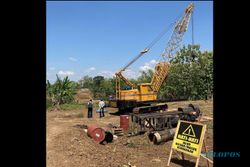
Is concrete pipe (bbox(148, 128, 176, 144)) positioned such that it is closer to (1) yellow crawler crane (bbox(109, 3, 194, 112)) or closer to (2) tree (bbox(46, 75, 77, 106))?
(1) yellow crawler crane (bbox(109, 3, 194, 112))

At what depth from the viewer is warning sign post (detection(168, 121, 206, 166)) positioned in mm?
7090

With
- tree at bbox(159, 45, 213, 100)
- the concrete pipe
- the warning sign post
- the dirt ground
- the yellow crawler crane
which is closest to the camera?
the warning sign post

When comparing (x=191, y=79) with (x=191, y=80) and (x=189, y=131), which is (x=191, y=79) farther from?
(x=189, y=131)

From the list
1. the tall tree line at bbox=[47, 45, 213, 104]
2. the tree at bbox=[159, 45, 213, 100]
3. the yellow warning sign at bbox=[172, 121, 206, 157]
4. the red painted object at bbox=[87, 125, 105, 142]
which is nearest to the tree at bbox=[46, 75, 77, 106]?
the tall tree line at bbox=[47, 45, 213, 104]

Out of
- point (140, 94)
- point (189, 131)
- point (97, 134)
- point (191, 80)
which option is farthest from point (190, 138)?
point (191, 80)

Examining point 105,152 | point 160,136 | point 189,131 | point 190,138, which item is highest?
point 189,131

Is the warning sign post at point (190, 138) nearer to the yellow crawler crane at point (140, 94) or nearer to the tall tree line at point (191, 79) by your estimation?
the yellow crawler crane at point (140, 94)

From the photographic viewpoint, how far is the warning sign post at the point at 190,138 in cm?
709

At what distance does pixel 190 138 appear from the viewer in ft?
24.4
